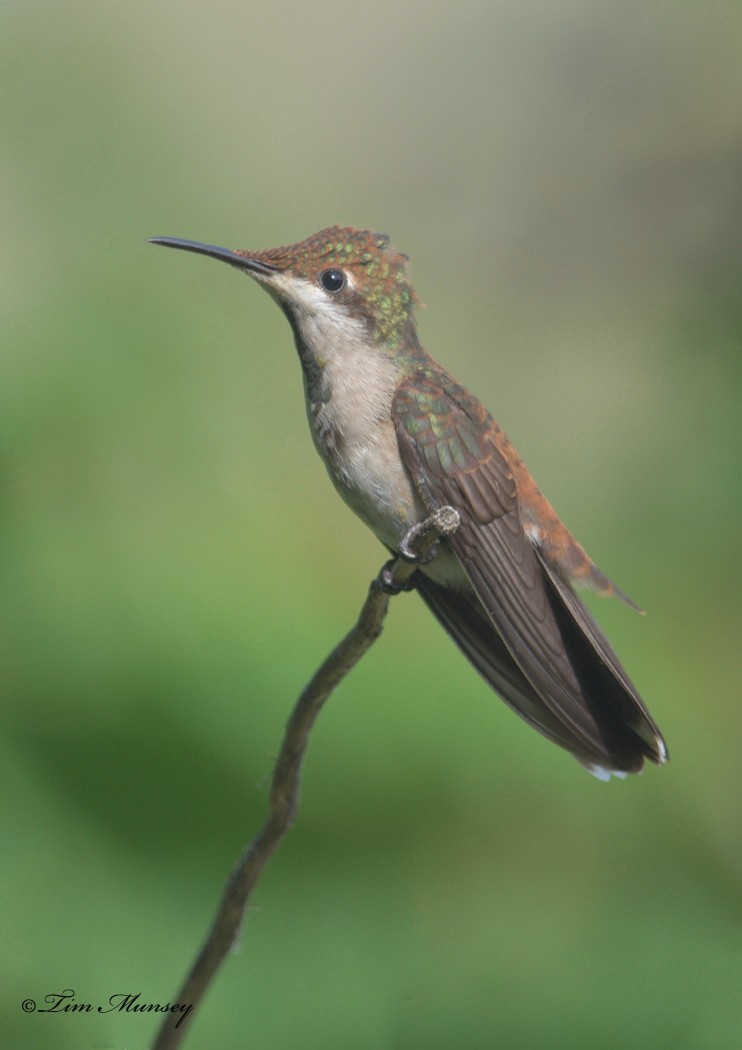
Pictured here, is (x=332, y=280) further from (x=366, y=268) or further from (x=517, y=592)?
(x=517, y=592)

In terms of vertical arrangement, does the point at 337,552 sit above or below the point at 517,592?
below

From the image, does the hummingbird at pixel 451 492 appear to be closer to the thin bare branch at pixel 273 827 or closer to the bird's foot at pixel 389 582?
the bird's foot at pixel 389 582

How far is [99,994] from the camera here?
338 cm

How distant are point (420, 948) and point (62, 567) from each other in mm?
1711

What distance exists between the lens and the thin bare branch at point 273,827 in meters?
1.75

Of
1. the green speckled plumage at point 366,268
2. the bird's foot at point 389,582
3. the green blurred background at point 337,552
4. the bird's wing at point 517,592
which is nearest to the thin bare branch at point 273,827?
the bird's foot at point 389,582

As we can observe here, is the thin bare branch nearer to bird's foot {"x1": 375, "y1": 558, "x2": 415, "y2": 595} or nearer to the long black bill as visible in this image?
bird's foot {"x1": 375, "y1": 558, "x2": 415, "y2": 595}

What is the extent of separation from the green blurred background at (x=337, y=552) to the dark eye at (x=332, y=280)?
4.54 feet

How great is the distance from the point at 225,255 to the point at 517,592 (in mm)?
1027

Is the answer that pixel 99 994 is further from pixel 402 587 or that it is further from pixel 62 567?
pixel 402 587

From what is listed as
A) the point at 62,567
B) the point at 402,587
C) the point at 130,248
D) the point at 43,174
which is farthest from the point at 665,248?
the point at 402,587

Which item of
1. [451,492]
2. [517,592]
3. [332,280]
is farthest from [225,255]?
[517,592]

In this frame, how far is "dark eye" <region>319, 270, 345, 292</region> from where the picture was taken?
2.88 meters

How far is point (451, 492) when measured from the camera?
273cm
